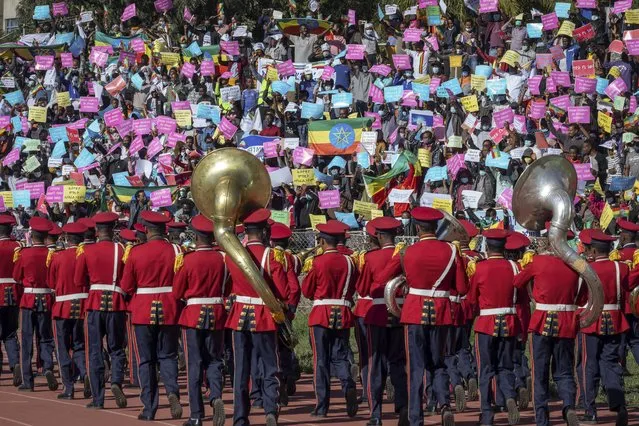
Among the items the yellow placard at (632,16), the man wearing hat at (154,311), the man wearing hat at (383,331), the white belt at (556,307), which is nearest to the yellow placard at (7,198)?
the yellow placard at (632,16)

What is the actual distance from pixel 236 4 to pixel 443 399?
20.5 metres

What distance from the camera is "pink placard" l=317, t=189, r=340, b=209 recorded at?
2219 centimetres

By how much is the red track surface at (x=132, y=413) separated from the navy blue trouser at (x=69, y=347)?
293 millimetres

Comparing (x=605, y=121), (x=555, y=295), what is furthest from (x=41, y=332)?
(x=605, y=121)

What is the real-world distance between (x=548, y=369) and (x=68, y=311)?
17.9ft

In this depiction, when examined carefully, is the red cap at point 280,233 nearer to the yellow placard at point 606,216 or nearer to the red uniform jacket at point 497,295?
the red uniform jacket at point 497,295

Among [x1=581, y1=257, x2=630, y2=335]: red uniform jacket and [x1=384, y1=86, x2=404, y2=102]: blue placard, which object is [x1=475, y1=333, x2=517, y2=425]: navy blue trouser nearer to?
[x1=581, y1=257, x2=630, y2=335]: red uniform jacket

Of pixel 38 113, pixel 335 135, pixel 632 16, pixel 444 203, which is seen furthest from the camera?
pixel 38 113

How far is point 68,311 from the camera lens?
1497 cm

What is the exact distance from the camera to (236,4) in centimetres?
3177

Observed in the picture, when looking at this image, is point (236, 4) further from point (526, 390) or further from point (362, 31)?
point (526, 390)

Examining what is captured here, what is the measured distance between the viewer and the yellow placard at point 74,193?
25422mm

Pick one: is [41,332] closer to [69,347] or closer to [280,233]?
[69,347]

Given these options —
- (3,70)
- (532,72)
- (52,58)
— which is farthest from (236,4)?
(532,72)
